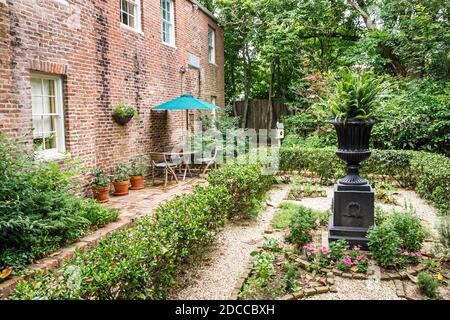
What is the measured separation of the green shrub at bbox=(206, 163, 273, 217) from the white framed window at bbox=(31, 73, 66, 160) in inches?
116

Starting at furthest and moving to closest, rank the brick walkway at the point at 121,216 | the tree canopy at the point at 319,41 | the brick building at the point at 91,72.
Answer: the tree canopy at the point at 319,41 < the brick building at the point at 91,72 < the brick walkway at the point at 121,216

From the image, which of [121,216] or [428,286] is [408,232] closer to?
[428,286]

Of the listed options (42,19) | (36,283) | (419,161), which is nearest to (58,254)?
(36,283)

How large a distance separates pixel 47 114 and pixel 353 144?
17.1 ft

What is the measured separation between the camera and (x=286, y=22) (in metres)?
14.8

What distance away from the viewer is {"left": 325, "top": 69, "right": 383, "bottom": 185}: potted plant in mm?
4629

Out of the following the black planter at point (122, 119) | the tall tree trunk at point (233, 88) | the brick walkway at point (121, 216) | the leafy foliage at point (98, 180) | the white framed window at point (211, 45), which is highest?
the white framed window at point (211, 45)

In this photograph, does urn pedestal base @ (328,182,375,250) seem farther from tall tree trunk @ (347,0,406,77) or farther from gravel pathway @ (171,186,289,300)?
tall tree trunk @ (347,0,406,77)

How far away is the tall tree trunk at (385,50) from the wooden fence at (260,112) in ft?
17.7

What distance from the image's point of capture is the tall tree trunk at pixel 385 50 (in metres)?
13.2

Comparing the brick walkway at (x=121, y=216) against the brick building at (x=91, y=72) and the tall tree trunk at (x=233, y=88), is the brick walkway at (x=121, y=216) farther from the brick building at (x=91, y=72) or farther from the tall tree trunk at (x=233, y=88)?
the tall tree trunk at (x=233, y=88)

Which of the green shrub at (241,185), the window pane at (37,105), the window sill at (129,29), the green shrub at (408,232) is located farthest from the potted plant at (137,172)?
the green shrub at (408,232)

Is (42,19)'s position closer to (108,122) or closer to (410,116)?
(108,122)

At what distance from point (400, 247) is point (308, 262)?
122 centimetres
